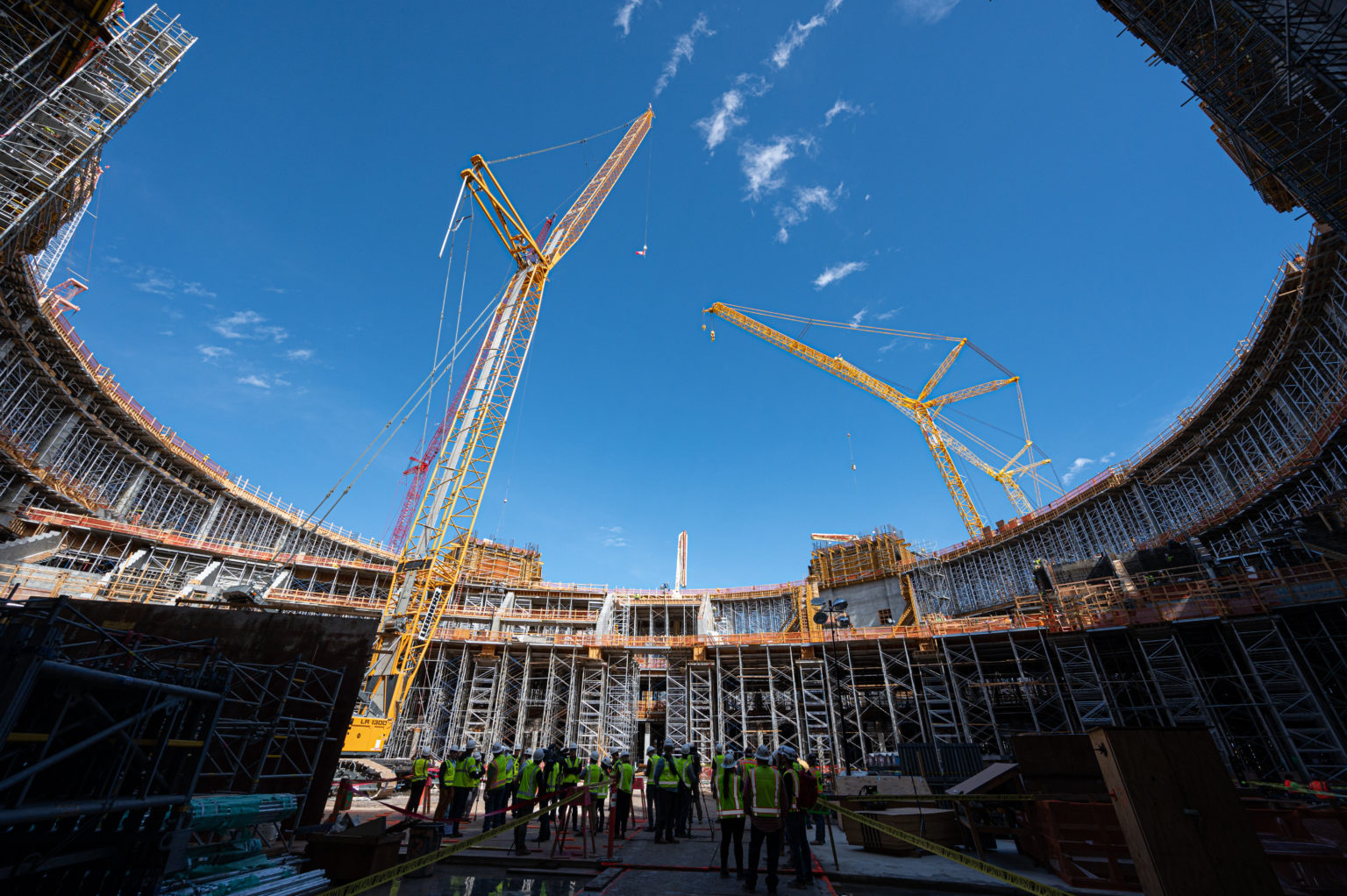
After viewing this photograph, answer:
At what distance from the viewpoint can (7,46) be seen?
1543cm

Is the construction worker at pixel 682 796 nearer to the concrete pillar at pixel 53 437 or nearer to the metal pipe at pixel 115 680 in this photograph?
the metal pipe at pixel 115 680

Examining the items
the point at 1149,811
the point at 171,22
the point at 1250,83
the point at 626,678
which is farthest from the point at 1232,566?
the point at 171,22

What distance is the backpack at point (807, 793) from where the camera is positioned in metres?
7.76

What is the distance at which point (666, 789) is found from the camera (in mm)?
10828

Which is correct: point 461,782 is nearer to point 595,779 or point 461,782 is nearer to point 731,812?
point 595,779

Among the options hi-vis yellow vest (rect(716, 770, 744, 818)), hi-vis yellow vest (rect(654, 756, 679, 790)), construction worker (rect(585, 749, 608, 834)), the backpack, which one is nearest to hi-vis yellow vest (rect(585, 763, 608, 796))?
construction worker (rect(585, 749, 608, 834))

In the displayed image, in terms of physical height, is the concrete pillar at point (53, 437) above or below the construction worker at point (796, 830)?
above

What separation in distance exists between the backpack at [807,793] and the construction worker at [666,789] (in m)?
3.28

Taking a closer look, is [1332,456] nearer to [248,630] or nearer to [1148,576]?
[1148,576]

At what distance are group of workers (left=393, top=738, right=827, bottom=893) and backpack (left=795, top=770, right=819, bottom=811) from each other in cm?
1

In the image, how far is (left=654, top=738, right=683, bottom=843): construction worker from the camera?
10633mm

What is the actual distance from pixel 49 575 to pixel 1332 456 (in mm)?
53901

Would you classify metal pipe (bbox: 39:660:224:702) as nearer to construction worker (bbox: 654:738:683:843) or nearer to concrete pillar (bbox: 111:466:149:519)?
construction worker (bbox: 654:738:683:843)

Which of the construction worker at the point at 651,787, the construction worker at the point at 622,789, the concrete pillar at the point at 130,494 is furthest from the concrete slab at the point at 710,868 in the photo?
the concrete pillar at the point at 130,494
